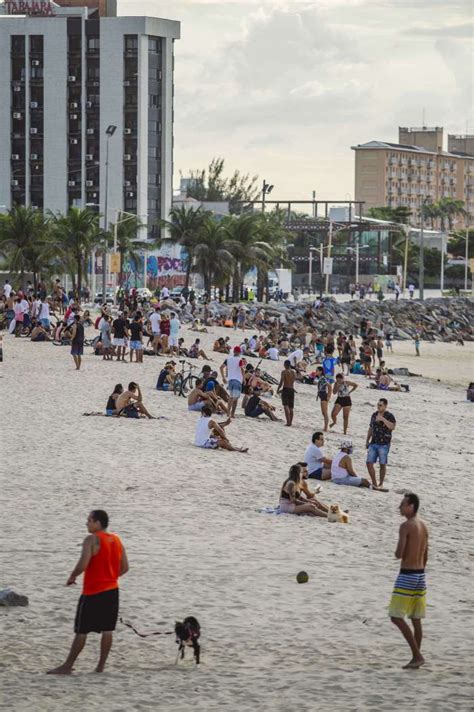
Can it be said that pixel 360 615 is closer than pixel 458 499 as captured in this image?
Yes

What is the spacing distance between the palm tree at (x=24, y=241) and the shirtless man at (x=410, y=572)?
145 ft

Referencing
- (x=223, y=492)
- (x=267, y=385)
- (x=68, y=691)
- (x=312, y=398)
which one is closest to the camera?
(x=68, y=691)

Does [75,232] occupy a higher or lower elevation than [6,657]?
higher

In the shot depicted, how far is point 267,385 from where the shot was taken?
28516mm

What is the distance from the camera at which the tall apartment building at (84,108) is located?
325ft

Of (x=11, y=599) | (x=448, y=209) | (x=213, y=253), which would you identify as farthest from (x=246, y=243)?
(x=448, y=209)

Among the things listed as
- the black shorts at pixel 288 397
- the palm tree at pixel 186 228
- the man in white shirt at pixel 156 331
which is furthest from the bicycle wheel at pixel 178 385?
the palm tree at pixel 186 228

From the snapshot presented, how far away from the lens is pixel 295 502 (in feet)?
50.8

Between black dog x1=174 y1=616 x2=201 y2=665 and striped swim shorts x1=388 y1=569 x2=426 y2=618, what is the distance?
1415mm

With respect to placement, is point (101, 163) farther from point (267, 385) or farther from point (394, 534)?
point (394, 534)

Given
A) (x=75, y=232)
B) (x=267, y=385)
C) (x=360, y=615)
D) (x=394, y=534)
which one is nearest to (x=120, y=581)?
(x=360, y=615)

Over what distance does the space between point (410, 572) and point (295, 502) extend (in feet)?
19.2

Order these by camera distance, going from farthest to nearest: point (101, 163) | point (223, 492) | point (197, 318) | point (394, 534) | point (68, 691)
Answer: point (101, 163) < point (197, 318) < point (223, 492) < point (394, 534) < point (68, 691)

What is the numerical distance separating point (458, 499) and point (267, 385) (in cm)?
1032
